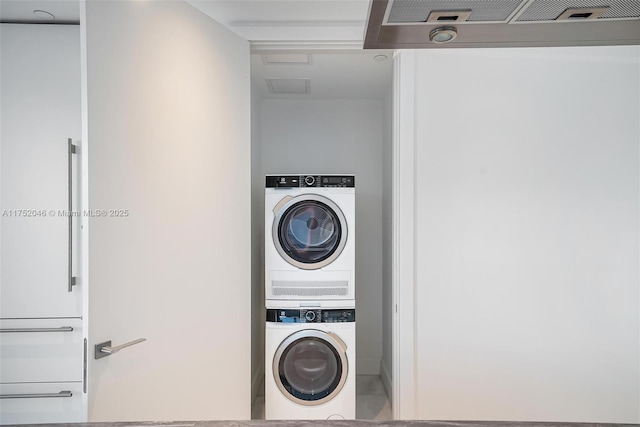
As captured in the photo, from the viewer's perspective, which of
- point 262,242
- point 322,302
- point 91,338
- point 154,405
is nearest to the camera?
point 91,338

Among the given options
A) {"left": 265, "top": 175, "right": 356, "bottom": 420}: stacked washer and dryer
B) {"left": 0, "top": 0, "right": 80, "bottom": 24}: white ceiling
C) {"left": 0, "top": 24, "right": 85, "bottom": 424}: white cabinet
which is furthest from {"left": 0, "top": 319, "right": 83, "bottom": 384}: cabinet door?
{"left": 0, "top": 0, "right": 80, "bottom": 24}: white ceiling

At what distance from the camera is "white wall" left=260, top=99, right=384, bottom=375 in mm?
3539

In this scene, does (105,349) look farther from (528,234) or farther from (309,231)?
(528,234)

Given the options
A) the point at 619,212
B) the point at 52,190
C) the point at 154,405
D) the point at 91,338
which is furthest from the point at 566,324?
the point at 52,190

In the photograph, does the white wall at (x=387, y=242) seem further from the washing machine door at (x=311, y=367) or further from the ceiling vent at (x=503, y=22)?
the ceiling vent at (x=503, y=22)

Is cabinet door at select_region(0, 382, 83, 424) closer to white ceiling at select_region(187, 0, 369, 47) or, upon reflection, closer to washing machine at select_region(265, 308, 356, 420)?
washing machine at select_region(265, 308, 356, 420)

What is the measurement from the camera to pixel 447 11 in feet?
2.41

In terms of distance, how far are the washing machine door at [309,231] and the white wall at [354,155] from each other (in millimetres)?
957

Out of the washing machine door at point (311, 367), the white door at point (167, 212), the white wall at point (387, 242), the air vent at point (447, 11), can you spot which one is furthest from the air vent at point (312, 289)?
the air vent at point (447, 11)

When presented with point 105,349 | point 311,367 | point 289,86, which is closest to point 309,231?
point 311,367

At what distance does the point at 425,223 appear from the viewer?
2.10 m

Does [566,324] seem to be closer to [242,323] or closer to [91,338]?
[242,323]

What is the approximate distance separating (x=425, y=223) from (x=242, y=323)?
112 cm

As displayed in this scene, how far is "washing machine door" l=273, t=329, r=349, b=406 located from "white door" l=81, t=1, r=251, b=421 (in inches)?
17.8
